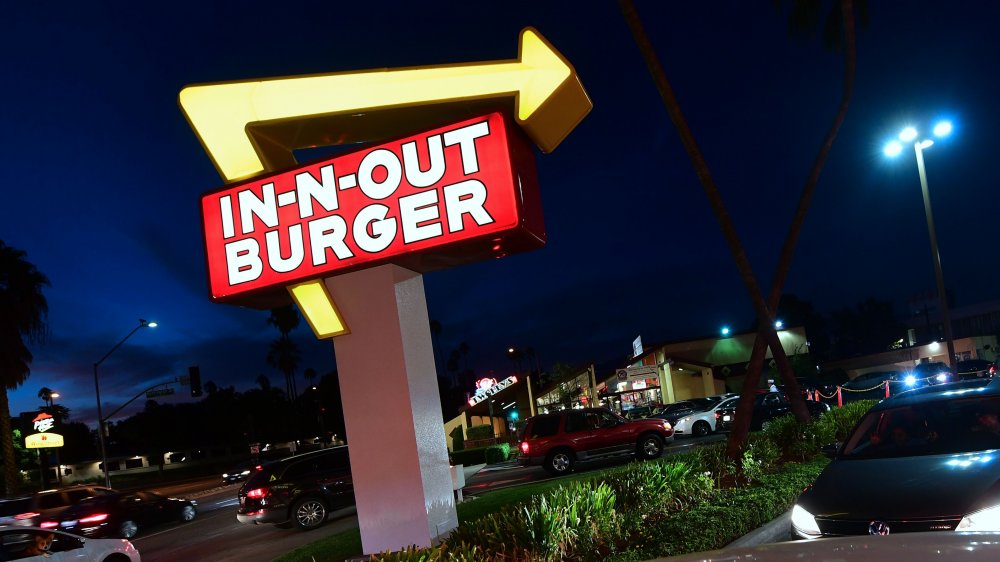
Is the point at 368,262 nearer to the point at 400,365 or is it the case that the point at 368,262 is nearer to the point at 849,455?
the point at 400,365

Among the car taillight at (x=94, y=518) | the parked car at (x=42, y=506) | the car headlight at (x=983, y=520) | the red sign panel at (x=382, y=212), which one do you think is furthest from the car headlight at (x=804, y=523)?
the car taillight at (x=94, y=518)

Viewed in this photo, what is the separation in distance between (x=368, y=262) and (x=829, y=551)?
252 inches

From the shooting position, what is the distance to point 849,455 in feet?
23.3

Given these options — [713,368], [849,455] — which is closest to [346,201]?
[849,455]

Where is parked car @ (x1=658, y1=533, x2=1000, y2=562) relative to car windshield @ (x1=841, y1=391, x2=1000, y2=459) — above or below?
above

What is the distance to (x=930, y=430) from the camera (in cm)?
696

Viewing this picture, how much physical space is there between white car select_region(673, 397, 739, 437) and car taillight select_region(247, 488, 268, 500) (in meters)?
16.5

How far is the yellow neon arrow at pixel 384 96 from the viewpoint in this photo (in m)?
8.23

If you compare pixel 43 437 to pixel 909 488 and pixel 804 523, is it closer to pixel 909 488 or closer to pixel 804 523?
pixel 804 523

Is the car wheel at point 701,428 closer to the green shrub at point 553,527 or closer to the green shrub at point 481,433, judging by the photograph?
the green shrub at point 481,433

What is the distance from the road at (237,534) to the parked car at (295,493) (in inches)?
14.3

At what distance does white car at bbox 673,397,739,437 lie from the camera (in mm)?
27375

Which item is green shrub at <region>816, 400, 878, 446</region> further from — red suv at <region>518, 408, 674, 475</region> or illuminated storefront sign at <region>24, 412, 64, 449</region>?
illuminated storefront sign at <region>24, 412, 64, 449</region>

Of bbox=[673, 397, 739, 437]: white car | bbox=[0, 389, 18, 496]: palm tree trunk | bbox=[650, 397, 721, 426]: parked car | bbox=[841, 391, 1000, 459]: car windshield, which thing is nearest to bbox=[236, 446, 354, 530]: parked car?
bbox=[841, 391, 1000, 459]: car windshield
